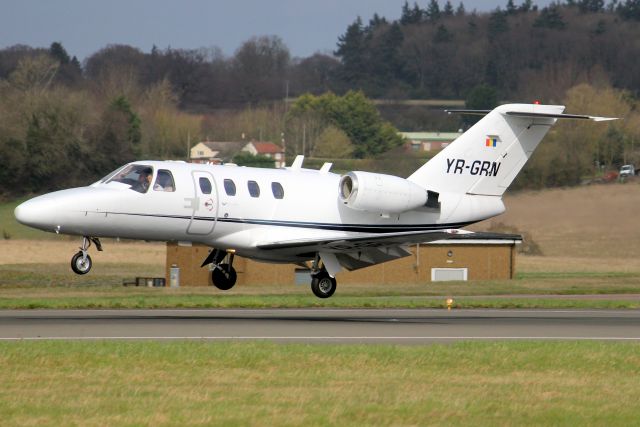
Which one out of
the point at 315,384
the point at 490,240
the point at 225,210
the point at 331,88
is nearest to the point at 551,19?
the point at 331,88

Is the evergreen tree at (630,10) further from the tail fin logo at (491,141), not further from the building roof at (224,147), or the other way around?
the tail fin logo at (491,141)

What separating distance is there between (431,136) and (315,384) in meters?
104

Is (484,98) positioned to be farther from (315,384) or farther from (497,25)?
(315,384)

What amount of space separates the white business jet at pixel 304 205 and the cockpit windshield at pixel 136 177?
0.02 metres

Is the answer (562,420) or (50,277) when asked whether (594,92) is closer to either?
(50,277)

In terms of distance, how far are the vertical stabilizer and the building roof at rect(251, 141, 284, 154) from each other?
63986mm

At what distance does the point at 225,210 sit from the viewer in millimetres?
28859

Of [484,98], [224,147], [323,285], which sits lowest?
[323,285]

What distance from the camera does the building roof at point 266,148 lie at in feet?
316

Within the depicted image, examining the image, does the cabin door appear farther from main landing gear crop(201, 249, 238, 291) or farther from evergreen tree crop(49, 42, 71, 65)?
evergreen tree crop(49, 42, 71, 65)

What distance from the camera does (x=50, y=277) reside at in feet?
170

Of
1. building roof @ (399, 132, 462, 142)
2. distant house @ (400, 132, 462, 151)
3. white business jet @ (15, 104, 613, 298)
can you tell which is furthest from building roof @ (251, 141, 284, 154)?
white business jet @ (15, 104, 613, 298)

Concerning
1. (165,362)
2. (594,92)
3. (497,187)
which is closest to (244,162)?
(594,92)

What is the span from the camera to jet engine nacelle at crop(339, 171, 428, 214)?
29.8m
